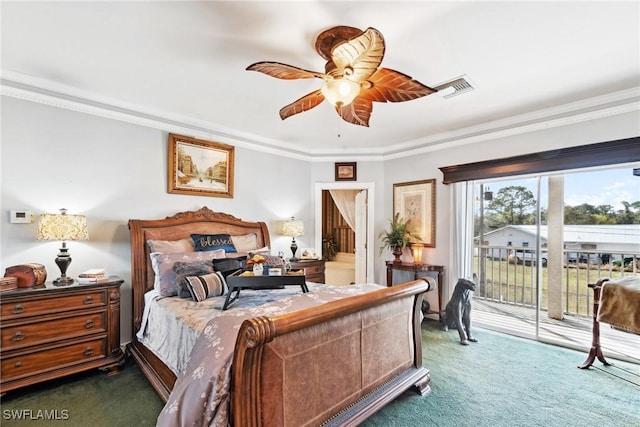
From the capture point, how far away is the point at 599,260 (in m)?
3.50

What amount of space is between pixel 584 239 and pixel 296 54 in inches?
152

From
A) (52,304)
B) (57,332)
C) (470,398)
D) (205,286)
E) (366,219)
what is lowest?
(470,398)

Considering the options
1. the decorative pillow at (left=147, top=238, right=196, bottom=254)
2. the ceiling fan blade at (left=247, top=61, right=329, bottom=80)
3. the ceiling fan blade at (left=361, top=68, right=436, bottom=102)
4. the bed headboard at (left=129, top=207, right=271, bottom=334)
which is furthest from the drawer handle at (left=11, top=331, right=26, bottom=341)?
the ceiling fan blade at (left=361, top=68, right=436, bottom=102)

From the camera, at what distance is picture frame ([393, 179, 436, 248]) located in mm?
4438

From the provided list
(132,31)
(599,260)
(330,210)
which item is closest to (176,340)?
(132,31)

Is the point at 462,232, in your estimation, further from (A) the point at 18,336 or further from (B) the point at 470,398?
(A) the point at 18,336

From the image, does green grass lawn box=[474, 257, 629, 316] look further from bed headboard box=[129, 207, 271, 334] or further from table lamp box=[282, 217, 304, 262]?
bed headboard box=[129, 207, 271, 334]

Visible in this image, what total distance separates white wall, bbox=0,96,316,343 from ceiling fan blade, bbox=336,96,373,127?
220 centimetres

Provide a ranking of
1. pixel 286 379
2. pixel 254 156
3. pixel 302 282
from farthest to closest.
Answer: pixel 254 156
pixel 302 282
pixel 286 379

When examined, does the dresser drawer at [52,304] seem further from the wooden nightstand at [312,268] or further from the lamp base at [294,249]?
the lamp base at [294,249]

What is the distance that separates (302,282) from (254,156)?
249 cm

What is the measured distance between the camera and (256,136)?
4363 mm

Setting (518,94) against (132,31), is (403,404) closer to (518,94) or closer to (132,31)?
(518,94)

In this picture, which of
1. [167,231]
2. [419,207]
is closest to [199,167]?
[167,231]
